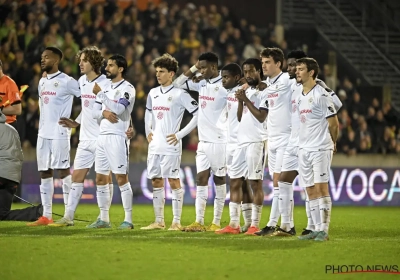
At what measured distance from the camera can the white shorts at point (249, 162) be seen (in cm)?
1247

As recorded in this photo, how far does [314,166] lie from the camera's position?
446 inches

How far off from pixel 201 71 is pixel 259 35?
44.1ft

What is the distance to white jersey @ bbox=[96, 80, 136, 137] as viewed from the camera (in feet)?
42.9

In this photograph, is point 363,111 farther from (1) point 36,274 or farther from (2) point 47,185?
(1) point 36,274

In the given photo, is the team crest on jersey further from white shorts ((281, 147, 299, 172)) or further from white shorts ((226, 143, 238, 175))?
white shorts ((226, 143, 238, 175))

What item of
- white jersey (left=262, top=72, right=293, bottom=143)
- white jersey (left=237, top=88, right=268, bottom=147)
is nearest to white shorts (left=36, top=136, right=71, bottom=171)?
white jersey (left=237, top=88, right=268, bottom=147)

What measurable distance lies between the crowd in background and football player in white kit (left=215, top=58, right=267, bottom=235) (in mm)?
8708

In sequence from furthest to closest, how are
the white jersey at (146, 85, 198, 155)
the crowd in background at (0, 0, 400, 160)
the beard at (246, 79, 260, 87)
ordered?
1. the crowd in background at (0, 0, 400, 160)
2. the white jersey at (146, 85, 198, 155)
3. the beard at (246, 79, 260, 87)

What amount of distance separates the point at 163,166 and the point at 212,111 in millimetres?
1093

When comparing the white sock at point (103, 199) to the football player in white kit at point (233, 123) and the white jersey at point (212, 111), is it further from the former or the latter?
the football player in white kit at point (233, 123)

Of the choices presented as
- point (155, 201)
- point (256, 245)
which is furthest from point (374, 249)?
point (155, 201)

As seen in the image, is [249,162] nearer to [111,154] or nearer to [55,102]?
[111,154]

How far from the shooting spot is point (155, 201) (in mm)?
13414

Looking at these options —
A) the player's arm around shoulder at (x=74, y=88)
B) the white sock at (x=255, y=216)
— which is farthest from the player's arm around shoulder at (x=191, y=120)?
the player's arm around shoulder at (x=74, y=88)
